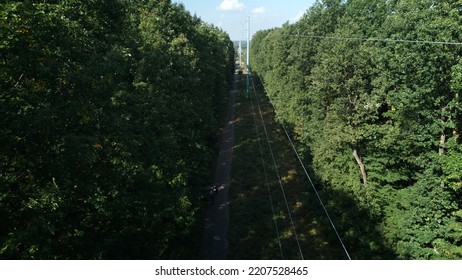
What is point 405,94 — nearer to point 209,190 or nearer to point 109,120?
point 109,120

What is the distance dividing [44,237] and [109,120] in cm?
406

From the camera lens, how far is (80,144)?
9211 millimetres

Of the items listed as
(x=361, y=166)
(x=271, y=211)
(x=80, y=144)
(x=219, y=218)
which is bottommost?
(x=219, y=218)

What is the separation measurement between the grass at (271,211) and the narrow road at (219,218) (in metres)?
0.44

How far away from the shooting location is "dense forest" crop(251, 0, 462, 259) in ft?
49.2

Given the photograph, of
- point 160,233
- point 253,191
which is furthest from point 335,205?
point 160,233

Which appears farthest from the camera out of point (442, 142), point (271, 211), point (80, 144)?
point (271, 211)

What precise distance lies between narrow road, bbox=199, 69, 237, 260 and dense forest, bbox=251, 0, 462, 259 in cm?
671

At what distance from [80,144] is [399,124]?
15249mm

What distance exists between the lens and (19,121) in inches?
327

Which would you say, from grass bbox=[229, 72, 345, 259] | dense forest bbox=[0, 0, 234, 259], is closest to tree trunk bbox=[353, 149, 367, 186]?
grass bbox=[229, 72, 345, 259]

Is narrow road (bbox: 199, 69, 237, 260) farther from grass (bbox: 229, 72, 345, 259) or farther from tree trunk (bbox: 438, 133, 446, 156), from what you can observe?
tree trunk (bbox: 438, 133, 446, 156)

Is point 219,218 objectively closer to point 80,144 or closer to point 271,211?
point 271,211

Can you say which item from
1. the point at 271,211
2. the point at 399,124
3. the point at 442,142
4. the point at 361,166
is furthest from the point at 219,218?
the point at 442,142
